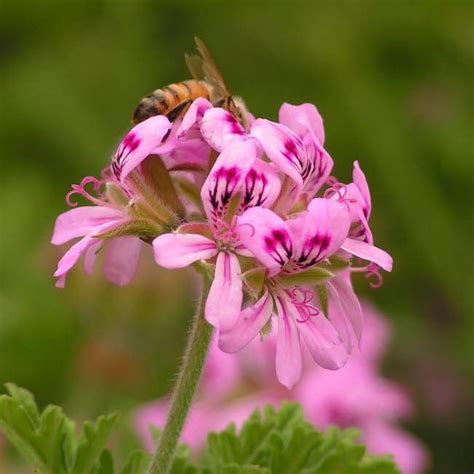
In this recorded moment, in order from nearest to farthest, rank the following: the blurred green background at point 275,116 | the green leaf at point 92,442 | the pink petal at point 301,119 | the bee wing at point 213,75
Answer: the green leaf at point 92,442 → the pink petal at point 301,119 → the bee wing at point 213,75 → the blurred green background at point 275,116

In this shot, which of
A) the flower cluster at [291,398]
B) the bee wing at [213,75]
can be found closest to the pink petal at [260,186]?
the bee wing at [213,75]

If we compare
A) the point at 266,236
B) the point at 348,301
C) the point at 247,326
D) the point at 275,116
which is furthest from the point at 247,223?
the point at 275,116

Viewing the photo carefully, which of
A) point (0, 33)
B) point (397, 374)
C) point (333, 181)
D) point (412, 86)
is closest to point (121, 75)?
point (0, 33)

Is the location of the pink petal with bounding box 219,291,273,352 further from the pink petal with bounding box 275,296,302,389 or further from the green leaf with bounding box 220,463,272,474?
the green leaf with bounding box 220,463,272,474

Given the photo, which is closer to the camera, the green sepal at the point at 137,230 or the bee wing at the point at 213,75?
the green sepal at the point at 137,230

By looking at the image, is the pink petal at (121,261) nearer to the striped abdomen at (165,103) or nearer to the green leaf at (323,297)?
the striped abdomen at (165,103)

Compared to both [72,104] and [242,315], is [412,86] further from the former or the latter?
[242,315]
